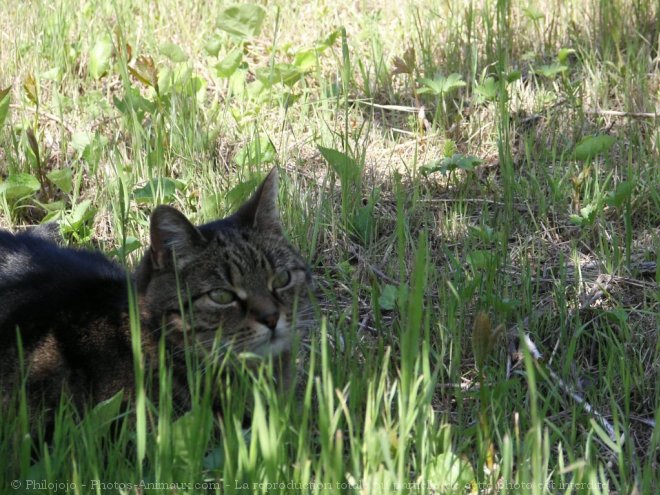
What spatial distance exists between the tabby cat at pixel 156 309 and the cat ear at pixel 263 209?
14 millimetres

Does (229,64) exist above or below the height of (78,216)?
above

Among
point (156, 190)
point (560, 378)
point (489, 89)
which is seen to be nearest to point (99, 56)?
point (156, 190)

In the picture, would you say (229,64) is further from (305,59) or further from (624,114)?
(624,114)

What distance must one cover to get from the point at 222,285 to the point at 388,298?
0.78m

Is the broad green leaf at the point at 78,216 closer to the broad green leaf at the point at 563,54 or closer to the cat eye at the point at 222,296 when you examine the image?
the cat eye at the point at 222,296

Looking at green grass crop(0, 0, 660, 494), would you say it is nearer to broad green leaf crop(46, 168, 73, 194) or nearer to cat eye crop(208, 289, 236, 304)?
broad green leaf crop(46, 168, 73, 194)

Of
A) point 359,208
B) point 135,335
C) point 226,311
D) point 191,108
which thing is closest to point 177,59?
point 191,108

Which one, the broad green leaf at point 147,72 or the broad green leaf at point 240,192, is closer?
the broad green leaf at point 240,192

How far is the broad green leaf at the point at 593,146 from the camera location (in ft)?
12.8

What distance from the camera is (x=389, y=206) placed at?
4.10 meters

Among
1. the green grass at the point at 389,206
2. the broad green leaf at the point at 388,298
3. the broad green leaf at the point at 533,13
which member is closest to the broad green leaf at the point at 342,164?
the green grass at the point at 389,206

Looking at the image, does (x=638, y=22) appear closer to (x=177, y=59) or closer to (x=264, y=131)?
(x=264, y=131)

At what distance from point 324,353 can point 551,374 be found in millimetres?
1179

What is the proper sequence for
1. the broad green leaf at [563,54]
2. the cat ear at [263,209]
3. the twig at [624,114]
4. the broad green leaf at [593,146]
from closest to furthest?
1. the cat ear at [263,209]
2. the broad green leaf at [593,146]
3. the twig at [624,114]
4. the broad green leaf at [563,54]
